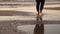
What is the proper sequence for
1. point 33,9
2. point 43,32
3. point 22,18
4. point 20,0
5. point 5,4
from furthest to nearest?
1. point 20,0
2. point 5,4
3. point 33,9
4. point 22,18
5. point 43,32

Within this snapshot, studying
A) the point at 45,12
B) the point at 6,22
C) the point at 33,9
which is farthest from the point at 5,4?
the point at 6,22

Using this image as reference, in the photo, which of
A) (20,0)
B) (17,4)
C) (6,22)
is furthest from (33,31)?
(20,0)

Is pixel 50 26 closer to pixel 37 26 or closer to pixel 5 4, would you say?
pixel 37 26

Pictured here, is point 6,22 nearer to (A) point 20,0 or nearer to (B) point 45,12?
(B) point 45,12

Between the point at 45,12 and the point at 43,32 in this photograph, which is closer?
the point at 43,32

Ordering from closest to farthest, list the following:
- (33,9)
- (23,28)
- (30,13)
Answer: (23,28), (30,13), (33,9)

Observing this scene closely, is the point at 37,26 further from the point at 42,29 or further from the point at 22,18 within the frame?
the point at 22,18

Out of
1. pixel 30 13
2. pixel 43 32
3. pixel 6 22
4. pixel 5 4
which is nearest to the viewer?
pixel 43 32

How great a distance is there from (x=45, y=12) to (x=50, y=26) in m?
1.46

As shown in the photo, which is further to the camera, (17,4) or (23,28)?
(17,4)

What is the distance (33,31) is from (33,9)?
223cm

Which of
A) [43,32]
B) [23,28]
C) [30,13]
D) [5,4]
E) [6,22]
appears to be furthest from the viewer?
[5,4]

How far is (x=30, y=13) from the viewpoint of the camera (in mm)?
6094

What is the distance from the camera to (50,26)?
484cm
